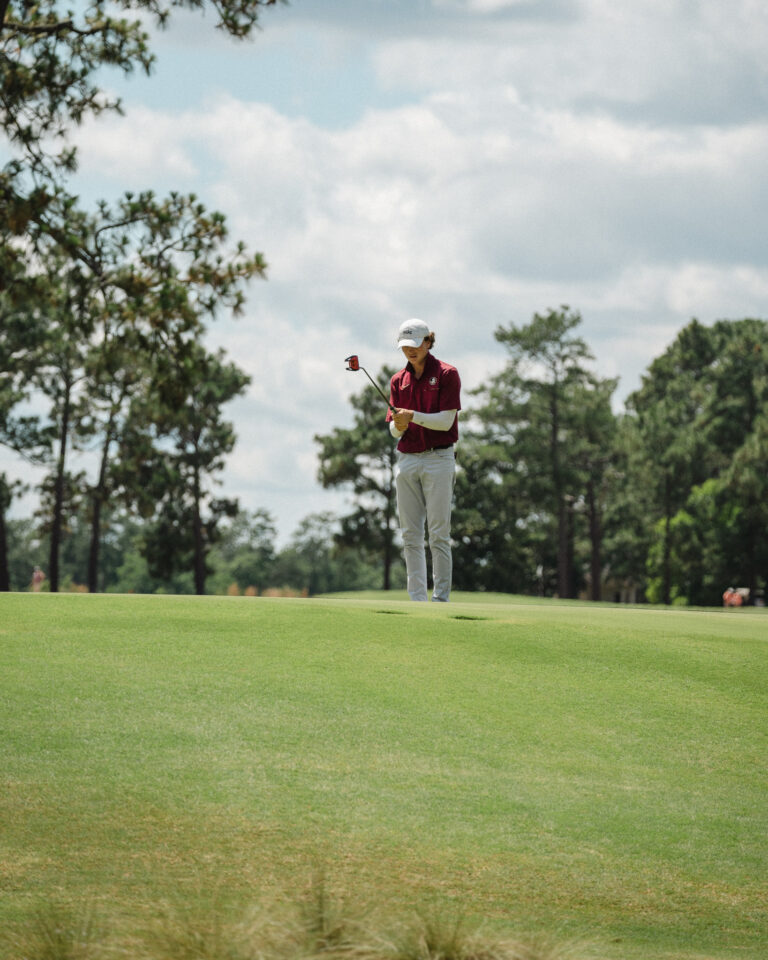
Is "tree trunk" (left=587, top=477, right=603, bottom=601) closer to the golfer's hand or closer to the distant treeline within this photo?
the distant treeline

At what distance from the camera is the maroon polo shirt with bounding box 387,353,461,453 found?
36.3 feet

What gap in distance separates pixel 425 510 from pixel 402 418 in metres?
1.14

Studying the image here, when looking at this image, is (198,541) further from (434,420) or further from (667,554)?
(434,420)

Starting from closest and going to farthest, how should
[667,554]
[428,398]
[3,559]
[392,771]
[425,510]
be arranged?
[392,771]
[428,398]
[425,510]
[3,559]
[667,554]

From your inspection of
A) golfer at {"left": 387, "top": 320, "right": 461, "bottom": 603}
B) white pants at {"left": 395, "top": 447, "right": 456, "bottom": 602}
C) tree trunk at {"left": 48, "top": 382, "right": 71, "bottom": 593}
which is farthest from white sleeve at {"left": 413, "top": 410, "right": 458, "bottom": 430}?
tree trunk at {"left": 48, "top": 382, "right": 71, "bottom": 593}

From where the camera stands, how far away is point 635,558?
75875 millimetres

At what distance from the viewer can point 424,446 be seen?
11164 mm

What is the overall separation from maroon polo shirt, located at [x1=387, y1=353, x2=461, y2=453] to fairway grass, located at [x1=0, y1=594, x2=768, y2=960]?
271 cm

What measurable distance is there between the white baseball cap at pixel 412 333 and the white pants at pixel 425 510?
1.06 metres

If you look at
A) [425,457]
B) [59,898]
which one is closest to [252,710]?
[59,898]

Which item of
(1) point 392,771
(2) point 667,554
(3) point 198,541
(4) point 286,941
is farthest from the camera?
(2) point 667,554

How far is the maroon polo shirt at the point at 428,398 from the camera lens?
11.1 metres

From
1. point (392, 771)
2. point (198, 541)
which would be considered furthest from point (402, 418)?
point (198, 541)

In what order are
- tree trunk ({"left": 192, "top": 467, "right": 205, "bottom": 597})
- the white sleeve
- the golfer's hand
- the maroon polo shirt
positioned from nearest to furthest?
the golfer's hand
the white sleeve
the maroon polo shirt
tree trunk ({"left": 192, "top": 467, "right": 205, "bottom": 597})
